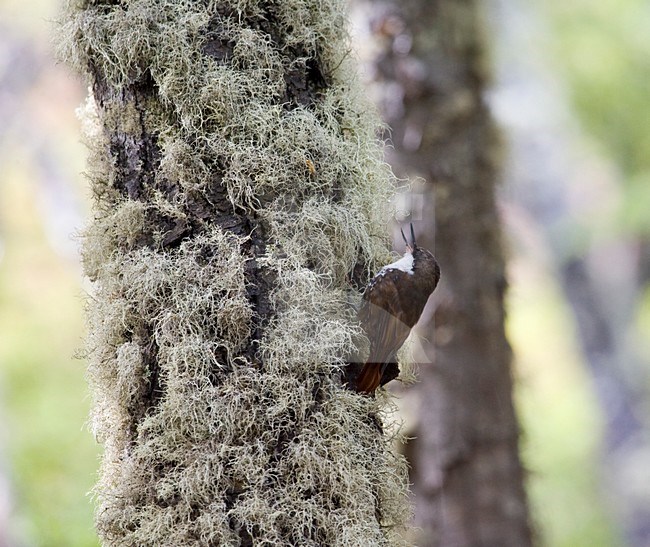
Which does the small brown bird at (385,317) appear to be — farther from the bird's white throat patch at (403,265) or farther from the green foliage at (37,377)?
the green foliage at (37,377)

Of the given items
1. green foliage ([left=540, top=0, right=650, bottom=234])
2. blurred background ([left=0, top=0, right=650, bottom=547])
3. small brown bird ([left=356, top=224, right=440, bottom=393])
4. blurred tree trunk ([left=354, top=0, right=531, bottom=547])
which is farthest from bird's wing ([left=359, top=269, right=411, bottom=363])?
green foliage ([left=540, top=0, right=650, bottom=234])

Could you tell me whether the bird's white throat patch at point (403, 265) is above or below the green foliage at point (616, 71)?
below

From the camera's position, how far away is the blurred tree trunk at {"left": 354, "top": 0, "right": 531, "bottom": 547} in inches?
129

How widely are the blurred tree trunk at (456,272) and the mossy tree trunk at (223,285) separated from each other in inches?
67.3

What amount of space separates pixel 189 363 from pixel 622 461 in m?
8.99

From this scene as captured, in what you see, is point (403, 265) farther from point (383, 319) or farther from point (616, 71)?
point (616, 71)

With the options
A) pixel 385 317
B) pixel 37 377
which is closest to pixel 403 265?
pixel 385 317

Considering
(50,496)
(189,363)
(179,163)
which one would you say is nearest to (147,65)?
(179,163)

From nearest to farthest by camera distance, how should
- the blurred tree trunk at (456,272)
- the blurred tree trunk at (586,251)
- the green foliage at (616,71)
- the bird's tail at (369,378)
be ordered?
the bird's tail at (369,378)
the blurred tree trunk at (456,272)
the green foliage at (616,71)
the blurred tree trunk at (586,251)

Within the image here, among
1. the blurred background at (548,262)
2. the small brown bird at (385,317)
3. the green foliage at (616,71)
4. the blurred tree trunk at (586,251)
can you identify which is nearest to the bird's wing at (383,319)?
the small brown bird at (385,317)

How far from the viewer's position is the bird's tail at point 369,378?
152 cm

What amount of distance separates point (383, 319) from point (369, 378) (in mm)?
116

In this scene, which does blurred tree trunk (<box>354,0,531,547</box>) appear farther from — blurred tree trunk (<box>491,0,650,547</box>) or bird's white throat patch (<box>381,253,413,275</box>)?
blurred tree trunk (<box>491,0,650,547</box>)

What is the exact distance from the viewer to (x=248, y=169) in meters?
1.49
